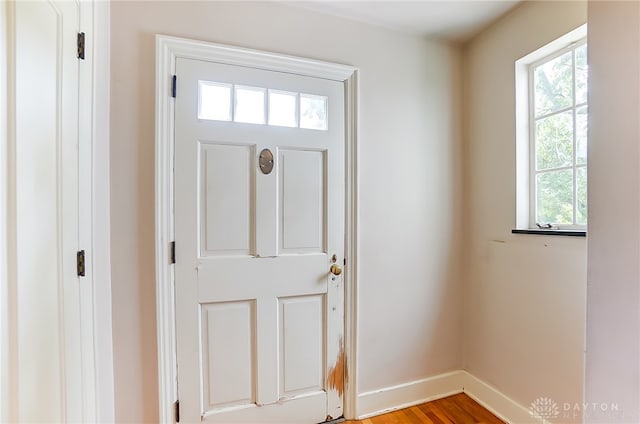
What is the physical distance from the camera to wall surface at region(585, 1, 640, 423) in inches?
22.6

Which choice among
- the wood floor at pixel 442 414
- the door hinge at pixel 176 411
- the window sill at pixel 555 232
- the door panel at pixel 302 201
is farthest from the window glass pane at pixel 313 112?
the wood floor at pixel 442 414

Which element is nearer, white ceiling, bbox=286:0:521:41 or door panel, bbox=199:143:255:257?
door panel, bbox=199:143:255:257

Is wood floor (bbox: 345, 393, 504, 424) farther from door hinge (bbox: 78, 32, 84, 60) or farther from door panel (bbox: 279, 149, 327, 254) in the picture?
door hinge (bbox: 78, 32, 84, 60)

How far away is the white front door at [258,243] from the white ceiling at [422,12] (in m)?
0.40

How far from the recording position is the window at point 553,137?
4.64ft

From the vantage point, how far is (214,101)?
1.49m

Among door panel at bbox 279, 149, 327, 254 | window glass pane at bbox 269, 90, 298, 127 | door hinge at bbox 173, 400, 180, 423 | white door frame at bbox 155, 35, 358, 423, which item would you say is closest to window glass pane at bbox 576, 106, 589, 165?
door panel at bbox 279, 149, 327, 254

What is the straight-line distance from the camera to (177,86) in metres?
1.41

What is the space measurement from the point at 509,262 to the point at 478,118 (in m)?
0.91

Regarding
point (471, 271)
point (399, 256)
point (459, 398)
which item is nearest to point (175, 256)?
point (399, 256)

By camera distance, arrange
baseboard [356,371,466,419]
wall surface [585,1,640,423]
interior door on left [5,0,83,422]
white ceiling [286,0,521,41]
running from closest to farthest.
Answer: wall surface [585,1,640,423] → interior door on left [5,0,83,422] → white ceiling [286,0,521,41] → baseboard [356,371,466,419]

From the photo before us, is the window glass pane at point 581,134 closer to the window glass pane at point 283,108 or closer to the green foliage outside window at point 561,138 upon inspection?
the green foliage outside window at point 561,138

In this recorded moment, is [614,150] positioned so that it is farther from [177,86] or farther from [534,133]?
[177,86]

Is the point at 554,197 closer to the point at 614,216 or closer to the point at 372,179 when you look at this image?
the point at 372,179
